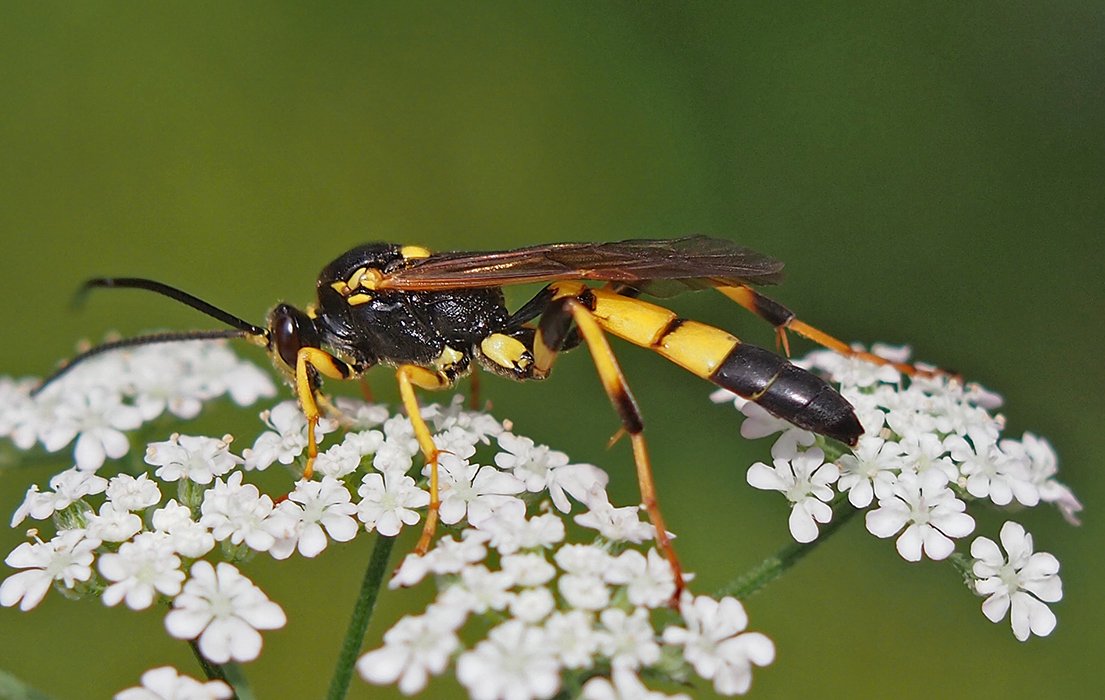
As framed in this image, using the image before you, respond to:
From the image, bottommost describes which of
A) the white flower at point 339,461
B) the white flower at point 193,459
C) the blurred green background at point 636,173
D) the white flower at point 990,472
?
the white flower at point 990,472

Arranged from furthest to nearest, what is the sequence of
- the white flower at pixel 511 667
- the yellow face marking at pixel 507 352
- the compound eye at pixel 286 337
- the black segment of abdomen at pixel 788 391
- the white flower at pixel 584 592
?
the yellow face marking at pixel 507 352 → the compound eye at pixel 286 337 → the black segment of abdomen at pixel 788 391 → the white flower at pixel 584 592 → the white flower at pixel 511 667

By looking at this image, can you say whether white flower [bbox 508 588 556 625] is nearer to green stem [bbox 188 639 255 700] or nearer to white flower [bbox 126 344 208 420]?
green stem [bbox 188 639 255 700]

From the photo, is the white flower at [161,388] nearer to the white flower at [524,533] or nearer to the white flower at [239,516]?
the white flower at [239,516]

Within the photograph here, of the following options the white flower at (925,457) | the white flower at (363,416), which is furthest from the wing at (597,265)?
the white flower at (925,457)

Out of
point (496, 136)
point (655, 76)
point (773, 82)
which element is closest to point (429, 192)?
point (496, 136)

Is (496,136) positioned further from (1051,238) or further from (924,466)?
(924,466)

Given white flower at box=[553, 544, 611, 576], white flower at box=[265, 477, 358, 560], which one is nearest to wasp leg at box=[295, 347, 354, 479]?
white flower at box=[265, 477, 358, 560]
